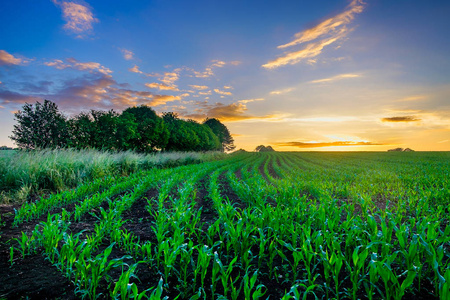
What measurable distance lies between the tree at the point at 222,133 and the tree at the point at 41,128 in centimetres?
6343

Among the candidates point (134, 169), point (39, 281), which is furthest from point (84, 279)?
point (134, 169)

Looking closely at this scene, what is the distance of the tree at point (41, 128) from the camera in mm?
15297

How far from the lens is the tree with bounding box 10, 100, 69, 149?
50.2 ft

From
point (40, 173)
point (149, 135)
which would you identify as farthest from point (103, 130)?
point (40, 173)

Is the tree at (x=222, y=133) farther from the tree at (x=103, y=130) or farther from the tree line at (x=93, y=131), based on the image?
the tree at (x=103, y=130)

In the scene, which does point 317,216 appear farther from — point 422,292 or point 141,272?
point 141,272

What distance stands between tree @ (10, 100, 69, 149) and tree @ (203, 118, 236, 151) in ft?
208

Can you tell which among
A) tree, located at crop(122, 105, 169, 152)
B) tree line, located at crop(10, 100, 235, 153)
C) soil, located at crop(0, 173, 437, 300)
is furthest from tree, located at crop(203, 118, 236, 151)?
soil, located at crop(0, 173, 437, 300)

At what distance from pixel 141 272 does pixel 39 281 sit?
3.95 feet

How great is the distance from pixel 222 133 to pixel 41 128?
223 ft

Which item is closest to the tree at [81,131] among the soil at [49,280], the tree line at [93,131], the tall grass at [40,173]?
the tree line at [93,131]

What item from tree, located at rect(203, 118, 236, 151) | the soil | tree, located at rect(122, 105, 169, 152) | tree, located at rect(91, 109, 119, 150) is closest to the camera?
the soil

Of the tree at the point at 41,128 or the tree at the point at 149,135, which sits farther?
the tree at the point at 149,135

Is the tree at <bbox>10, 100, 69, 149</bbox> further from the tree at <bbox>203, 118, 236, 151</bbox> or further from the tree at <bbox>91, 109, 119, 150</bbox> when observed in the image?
the tree at <bbox>203, 118, 236, 151</bbox>
